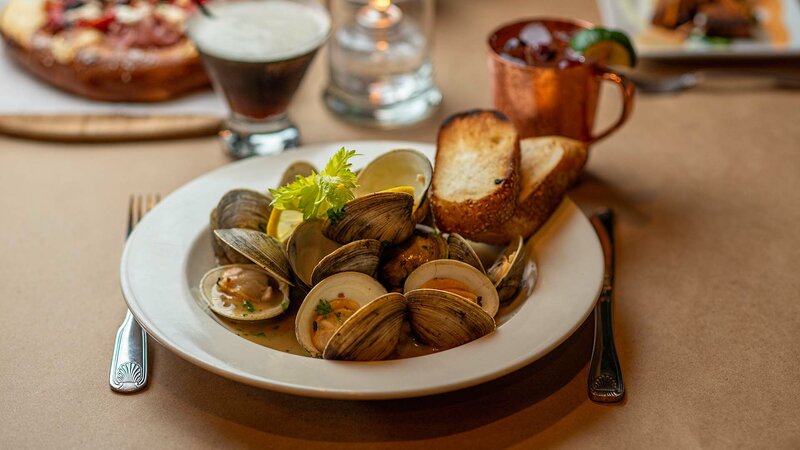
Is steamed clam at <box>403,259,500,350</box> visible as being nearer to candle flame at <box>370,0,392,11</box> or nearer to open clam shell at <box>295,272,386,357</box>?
open clam shell at <box>295,272,386,357</box>

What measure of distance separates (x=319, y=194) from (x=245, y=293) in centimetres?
22

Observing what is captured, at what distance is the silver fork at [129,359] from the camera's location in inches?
55.7

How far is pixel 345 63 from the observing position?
240cm

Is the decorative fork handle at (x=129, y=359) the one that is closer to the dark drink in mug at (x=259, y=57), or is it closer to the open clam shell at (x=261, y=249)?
the open clam shell at (x=261, y=249)

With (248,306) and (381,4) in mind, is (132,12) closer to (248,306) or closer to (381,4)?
(381,4)

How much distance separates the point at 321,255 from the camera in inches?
59.2

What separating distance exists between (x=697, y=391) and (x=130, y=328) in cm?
100

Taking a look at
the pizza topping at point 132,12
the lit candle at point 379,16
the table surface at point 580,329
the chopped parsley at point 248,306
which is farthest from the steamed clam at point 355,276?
the pizza topping at point 132,12

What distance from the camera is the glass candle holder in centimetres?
237

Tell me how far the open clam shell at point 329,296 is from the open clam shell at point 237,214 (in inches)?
9.2

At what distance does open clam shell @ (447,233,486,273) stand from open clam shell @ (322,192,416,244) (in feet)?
0.32

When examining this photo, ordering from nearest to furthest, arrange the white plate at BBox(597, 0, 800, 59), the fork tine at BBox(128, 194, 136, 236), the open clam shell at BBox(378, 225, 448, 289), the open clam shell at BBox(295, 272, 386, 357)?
the open clam shell at BBox(295, 272, 386, 357), the open clam shell at BBox(378, 225, 448, 289), the fork tine at BBox(128, 194, 136, 236), the white plate at BBox(597, 0, 800, 59)

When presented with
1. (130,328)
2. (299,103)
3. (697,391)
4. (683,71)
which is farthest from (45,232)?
(683,71)

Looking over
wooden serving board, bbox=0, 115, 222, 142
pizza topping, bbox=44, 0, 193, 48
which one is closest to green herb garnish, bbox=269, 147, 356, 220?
wooden serving board, bbox=0, 115, 222, 142
